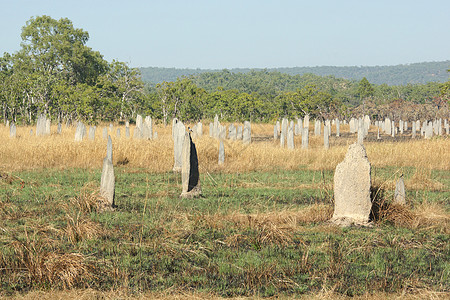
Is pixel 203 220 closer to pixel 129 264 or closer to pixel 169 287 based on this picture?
pixel 129 264

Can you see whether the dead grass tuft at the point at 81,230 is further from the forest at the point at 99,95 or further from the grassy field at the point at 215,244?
the forest at the point at 99,95

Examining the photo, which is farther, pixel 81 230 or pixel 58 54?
pixel 58 54

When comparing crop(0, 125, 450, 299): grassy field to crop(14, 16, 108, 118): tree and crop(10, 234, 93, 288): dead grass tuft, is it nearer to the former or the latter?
crop(10, 234, 93, 288): dead grass tuft

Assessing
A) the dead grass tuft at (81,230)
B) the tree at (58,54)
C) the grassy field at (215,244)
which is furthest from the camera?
the tree at (58,54)

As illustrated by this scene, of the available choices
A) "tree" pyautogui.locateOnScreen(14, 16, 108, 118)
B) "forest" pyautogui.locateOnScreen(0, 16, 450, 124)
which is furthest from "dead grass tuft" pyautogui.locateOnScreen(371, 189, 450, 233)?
"tree" pyautogui.locateOnScreen(14, 16, 108, 118)

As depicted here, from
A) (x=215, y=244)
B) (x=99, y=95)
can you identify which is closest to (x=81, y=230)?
(x=215, y=244)

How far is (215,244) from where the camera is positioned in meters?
6.85

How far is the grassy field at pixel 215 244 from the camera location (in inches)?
210

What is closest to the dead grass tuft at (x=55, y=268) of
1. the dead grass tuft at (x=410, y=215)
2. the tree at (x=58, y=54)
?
the dead grass tuft at (x=410, y=215)

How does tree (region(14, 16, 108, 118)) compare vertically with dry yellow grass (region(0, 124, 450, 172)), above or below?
above

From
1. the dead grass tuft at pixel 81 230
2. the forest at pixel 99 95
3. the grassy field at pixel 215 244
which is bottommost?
the grassy field at pixel 215 244

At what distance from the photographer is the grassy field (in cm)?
532

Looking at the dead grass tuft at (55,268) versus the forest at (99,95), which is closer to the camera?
the dead grass tuft at (55,268)

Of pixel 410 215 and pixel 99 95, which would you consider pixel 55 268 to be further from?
pixel 99 95
